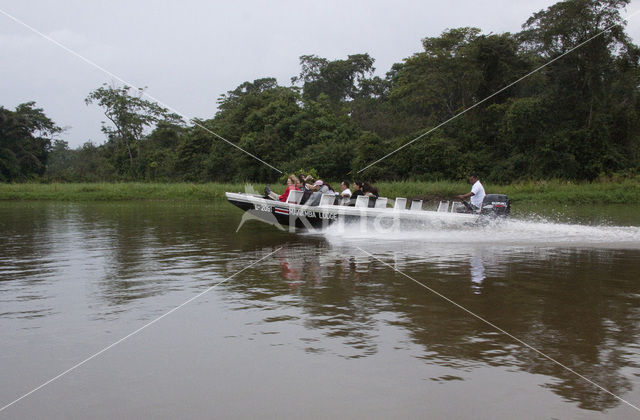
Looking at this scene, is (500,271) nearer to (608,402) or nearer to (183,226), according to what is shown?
(608,402)

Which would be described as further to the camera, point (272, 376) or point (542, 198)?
point (542, 198)

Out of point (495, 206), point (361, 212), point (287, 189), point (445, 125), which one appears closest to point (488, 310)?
point (495, 206)

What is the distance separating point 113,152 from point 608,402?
158ft

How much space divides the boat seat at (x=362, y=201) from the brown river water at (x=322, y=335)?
10.5 ft

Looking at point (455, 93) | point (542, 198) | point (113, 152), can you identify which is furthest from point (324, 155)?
point (113, 152)

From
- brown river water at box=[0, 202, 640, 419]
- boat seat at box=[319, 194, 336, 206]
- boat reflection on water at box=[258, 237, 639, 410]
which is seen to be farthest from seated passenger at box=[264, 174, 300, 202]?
brown river water at box=[0, 202, 640, 419]

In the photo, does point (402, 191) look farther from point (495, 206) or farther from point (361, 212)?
point (495, 206)

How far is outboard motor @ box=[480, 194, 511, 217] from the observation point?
464 inches

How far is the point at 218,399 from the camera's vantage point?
3668 millimetres

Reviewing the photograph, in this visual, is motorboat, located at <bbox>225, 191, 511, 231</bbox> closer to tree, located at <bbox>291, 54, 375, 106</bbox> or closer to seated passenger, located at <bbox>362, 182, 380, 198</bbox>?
seated passenger, located at <bbox>362, 182, 380, 198</bbox>

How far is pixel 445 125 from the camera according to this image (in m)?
37.2

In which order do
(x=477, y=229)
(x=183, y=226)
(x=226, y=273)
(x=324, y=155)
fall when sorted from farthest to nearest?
(x=324, y=155)
(x=183, y=226)
(x=477, y=229)
(x=226, y=273)

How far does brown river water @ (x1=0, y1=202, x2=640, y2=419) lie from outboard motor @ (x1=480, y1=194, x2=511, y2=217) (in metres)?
1.95

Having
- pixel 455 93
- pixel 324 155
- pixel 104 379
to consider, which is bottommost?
pixel 104 379
